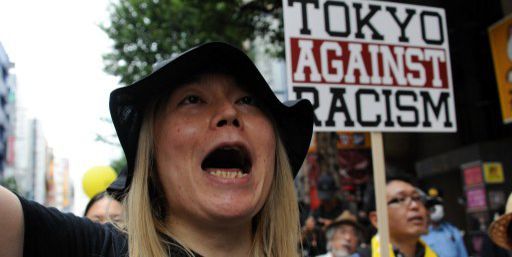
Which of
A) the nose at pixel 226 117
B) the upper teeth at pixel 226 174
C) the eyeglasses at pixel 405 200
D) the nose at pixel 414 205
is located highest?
the nose at pixel 226 117

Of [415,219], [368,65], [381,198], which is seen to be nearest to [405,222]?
[415,219]

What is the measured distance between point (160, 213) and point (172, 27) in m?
8.57

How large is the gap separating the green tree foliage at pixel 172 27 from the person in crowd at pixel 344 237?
4.51 metres

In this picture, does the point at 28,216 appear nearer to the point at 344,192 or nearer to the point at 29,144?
the point at 344,192

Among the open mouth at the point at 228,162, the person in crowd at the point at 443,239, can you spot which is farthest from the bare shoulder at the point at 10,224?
the person in crowd at the point at 443,239

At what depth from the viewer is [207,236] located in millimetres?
1536

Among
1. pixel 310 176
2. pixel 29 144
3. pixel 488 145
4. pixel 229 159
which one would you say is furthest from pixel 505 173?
pixel 29 144

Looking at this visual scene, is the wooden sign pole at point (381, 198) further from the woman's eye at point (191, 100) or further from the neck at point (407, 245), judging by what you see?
the woman's eye at point (191, 100)

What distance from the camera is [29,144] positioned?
74.4 m

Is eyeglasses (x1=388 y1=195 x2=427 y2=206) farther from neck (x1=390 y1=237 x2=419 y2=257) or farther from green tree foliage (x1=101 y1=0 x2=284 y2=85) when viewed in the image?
green tree foliage (x1=101 y1=0 x2=284 y2=85)

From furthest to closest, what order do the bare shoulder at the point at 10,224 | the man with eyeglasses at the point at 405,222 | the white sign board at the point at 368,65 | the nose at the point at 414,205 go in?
1. the nose at the point at 414,205
2. the man with eyeglasses at the point at 405,222
3. the white sign board at the point at 368,65
4. the bare shoulder at the point at 10,224

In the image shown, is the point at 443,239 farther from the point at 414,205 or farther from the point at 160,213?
the point at 160,213

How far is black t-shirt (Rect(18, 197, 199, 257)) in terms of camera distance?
1252 mm

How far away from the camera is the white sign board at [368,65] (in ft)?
9.82
